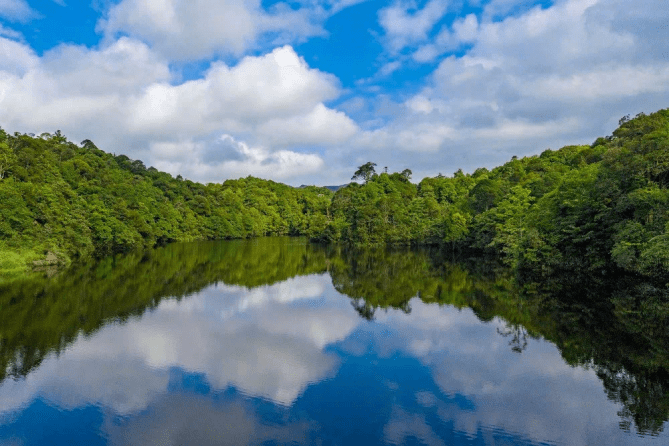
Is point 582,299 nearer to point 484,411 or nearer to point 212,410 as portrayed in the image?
point 484,411

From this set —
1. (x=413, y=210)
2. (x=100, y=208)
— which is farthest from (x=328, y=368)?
(x=413, y=210)

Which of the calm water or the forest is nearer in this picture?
the calm water

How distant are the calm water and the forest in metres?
5.48

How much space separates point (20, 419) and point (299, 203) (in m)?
104

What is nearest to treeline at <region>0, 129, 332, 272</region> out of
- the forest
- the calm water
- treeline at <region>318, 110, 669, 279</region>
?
the forest

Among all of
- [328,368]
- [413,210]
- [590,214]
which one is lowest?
[328,368]

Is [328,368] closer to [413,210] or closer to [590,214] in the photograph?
[590,214]

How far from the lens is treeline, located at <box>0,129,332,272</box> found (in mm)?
30969

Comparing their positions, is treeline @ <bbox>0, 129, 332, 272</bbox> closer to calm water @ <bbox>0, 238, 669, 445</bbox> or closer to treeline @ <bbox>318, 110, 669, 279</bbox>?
calm water @ <bbox>0, 238, 669, 445</bbox>

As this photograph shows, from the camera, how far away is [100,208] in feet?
145

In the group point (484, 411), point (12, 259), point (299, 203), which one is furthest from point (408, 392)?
point (299, 203)

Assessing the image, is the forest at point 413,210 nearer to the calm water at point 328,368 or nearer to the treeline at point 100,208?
the treeline at point 100,208

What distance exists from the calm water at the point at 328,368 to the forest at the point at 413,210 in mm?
5479

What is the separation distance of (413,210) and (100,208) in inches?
1771
